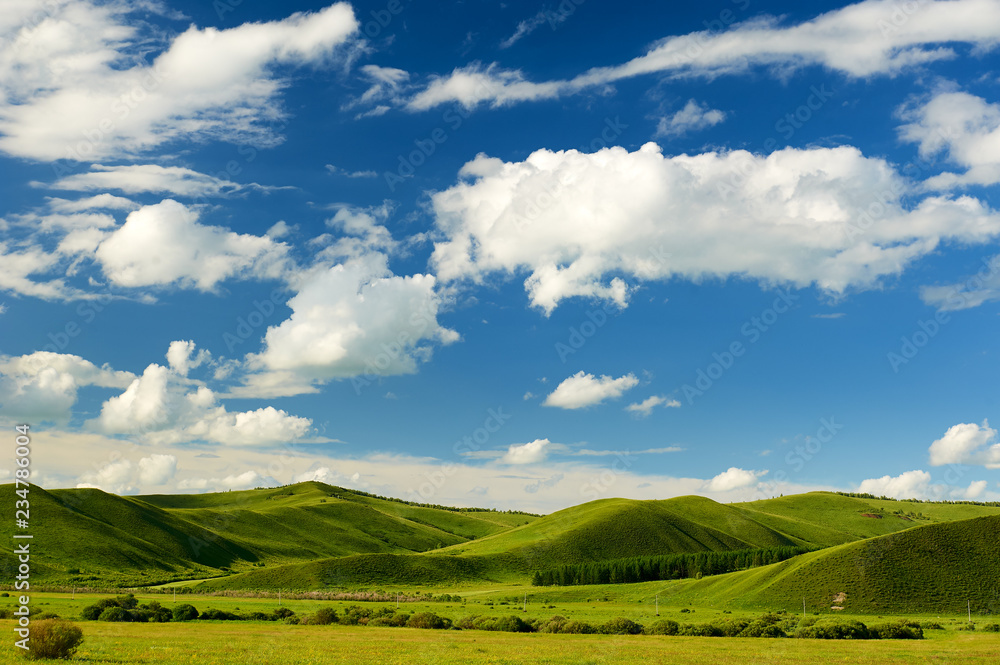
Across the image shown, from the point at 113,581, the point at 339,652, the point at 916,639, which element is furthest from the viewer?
the point at 113,581

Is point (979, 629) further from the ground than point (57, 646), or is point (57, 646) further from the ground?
point (57, 646)

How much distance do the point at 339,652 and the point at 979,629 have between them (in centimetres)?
8119

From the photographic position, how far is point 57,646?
36.9 m

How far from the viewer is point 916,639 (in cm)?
7050

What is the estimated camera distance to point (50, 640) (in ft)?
120

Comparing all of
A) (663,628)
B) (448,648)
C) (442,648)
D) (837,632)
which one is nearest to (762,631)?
(837,632)

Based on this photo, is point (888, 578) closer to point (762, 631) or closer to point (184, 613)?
point (762, 631)

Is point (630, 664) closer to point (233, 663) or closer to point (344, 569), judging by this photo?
point (233, 663)

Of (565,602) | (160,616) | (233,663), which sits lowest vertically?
(565,602)

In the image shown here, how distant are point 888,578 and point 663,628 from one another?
2912 inches

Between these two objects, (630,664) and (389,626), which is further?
(389,626)

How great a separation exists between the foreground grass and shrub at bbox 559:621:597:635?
489cm

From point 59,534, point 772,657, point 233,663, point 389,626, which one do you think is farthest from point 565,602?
point 59,534

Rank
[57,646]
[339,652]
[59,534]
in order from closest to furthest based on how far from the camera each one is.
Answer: [57,646], [339,652], [59,534]
